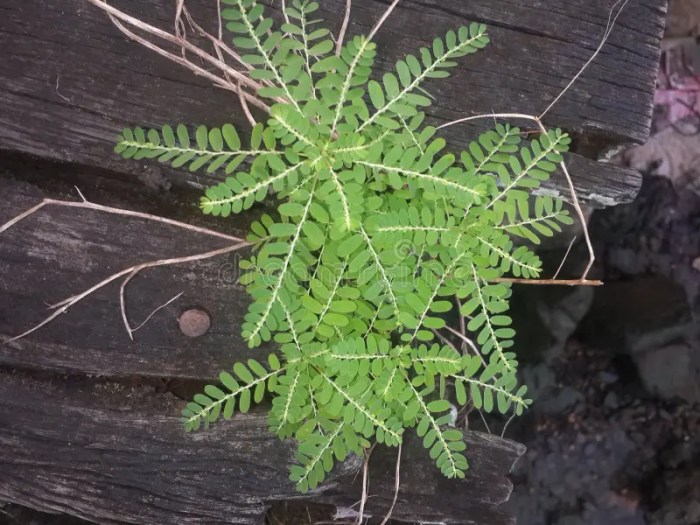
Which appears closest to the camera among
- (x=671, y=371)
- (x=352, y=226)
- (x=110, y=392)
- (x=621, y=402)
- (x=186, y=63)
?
(x=352, y=226)

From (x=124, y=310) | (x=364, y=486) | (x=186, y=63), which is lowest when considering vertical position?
(x=364, y=486)

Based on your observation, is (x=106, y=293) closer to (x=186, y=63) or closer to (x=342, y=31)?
(x=186, y=63)

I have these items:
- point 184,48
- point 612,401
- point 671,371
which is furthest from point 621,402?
point 184,48

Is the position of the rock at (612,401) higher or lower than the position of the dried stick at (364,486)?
lower

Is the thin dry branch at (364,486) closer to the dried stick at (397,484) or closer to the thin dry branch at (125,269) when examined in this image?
the dried stick at (397,484)

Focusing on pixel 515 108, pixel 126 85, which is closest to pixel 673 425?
pixel 515 108

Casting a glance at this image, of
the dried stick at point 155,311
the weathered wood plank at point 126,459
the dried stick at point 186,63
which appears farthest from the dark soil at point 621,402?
the dried stick at point 186,63
